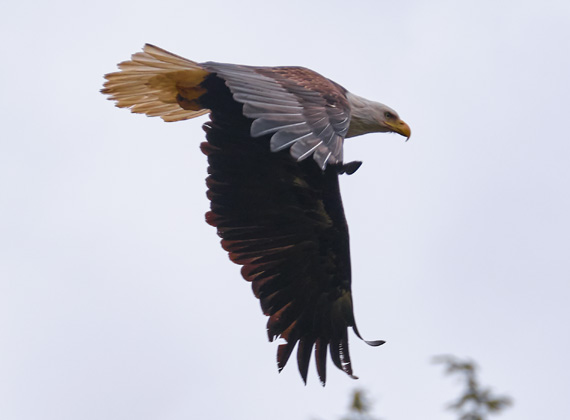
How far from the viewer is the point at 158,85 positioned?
702 centimetres

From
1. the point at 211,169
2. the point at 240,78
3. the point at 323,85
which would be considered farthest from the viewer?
the point at 211,169

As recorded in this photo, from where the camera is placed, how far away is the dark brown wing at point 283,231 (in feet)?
22.0

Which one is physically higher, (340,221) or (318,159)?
(340,221)

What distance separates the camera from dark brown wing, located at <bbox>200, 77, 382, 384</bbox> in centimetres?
671

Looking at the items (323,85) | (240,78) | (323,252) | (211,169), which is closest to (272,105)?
(240,78)

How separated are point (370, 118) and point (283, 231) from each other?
39.8 inches

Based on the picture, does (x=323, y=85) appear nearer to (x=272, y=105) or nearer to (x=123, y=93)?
(x=272, y=105)

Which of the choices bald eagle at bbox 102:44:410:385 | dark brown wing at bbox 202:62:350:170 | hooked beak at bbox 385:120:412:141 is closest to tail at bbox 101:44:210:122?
bald eagle at bbox 102:44:410:385

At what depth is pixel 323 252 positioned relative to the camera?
23.3 feet

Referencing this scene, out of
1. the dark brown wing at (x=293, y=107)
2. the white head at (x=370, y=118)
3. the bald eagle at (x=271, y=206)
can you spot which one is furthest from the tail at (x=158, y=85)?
the white head at (x=370, y=118)

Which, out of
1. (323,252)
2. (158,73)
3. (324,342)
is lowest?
(324,342)

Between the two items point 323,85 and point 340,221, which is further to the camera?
point 340,221

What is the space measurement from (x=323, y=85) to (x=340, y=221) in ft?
3.22

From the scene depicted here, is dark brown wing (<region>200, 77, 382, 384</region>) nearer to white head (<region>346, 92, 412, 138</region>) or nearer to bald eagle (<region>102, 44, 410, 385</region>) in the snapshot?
bald eagle (<region>102, 44, 410, 385</region>)
